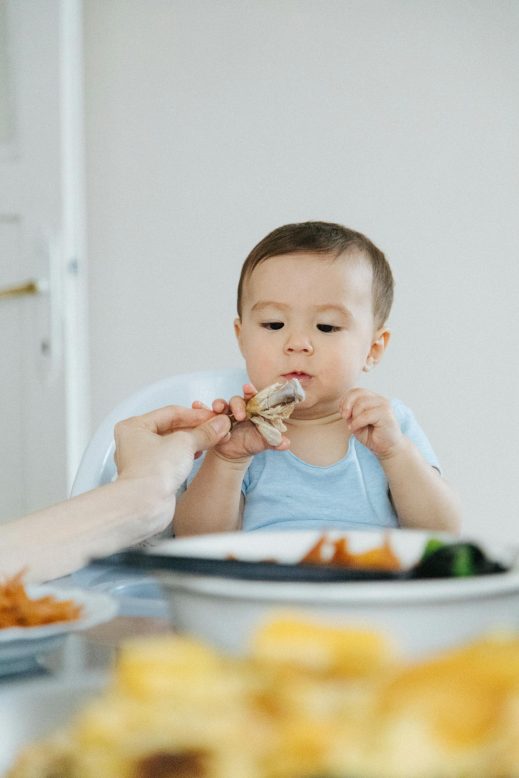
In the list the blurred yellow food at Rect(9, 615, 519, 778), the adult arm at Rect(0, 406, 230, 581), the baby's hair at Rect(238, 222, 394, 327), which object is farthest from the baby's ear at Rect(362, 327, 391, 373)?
the blurred yellow food at Rect(9, 615, 519, 778)

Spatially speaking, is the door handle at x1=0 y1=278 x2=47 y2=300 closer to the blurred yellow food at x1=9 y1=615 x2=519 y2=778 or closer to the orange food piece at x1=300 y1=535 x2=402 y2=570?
the orange food piece at x1=300 y1=535 x2=402 y2=570

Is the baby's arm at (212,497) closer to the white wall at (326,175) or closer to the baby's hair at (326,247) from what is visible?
the baby's hair at (326,247)

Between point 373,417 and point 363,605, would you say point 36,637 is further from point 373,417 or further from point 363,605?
point 373,417

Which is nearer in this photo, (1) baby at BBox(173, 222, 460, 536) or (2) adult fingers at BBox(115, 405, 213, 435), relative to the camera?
(2) adult fingers at BBox(115, 405, 213, 435)

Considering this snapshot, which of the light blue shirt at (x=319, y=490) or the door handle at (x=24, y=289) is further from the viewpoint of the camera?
the door handle at (x=24, y=289)

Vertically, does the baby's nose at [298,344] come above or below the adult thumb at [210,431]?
above

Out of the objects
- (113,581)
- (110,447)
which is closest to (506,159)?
(110,447)

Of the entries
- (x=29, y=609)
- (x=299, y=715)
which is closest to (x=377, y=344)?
(x=29, y=609)

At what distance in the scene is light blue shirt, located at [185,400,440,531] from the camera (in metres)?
1.41

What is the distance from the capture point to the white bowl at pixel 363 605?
318 mm

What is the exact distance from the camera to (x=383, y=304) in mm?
1596

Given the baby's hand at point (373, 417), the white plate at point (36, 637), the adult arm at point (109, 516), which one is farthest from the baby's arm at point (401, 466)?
the white plate at point (36, 637)

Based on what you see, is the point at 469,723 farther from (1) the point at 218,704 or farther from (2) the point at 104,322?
(2) the point at 104,322

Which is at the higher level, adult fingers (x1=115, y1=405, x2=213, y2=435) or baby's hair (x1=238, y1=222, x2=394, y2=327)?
baby's hair (x1=238, y1=222, x2=394, y2=327)
